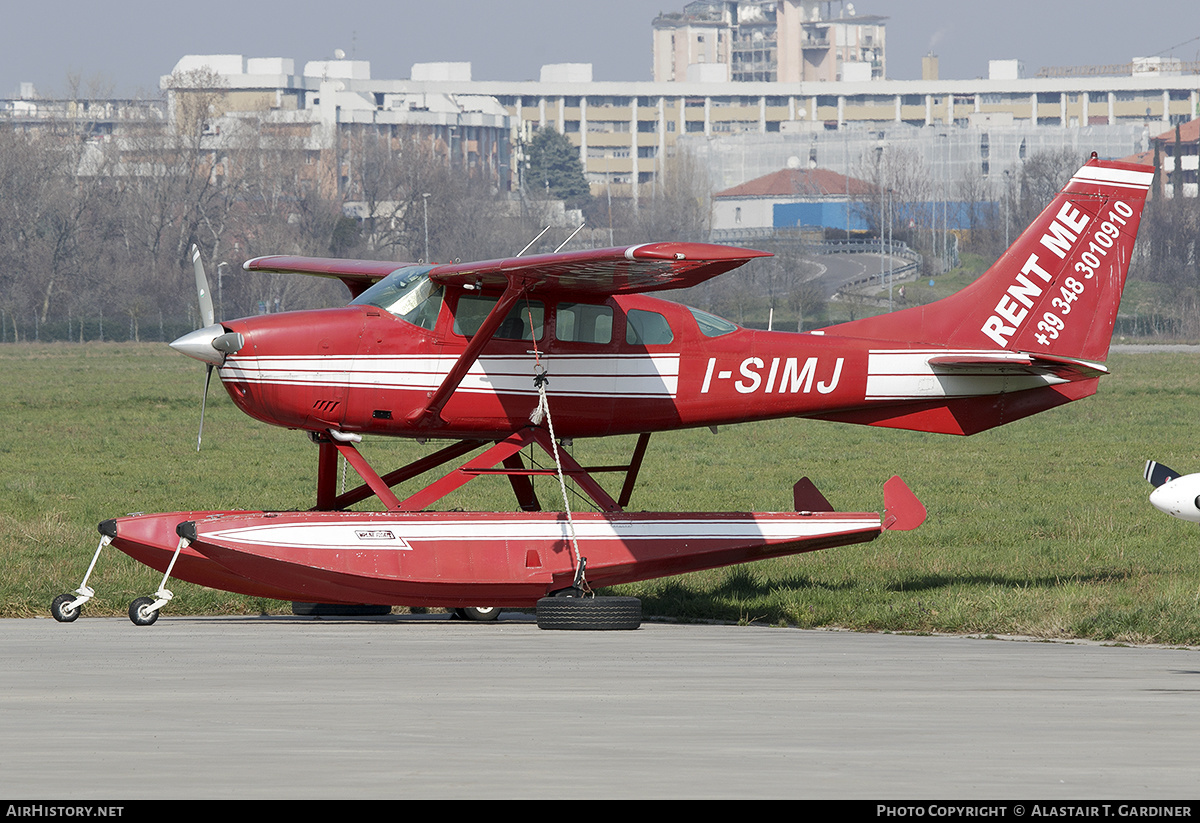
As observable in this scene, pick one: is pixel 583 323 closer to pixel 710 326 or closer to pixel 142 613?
pixel 710 326

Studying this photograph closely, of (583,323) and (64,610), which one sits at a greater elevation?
(583,323)

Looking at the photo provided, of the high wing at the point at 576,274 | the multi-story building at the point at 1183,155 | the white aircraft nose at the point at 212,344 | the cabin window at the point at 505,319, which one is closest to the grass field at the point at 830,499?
the white aircraft nose at the point at 212,344

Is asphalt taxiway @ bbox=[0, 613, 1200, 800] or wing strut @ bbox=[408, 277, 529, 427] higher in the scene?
wing strut @ bbox=[408, 277, 529, 427]

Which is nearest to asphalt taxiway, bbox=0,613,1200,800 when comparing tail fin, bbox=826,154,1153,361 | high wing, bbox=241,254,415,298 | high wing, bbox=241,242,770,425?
high wing, bbox=241,242,770,425

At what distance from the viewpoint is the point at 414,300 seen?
42.4 ft

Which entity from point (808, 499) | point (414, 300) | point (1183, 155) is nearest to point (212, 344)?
point (414, 300)

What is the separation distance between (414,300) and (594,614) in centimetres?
318

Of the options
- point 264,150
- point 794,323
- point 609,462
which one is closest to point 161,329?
point 264,150

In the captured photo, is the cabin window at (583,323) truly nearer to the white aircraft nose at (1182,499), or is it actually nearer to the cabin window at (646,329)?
the cabin window at (646,329)

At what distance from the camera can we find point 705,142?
184 metres

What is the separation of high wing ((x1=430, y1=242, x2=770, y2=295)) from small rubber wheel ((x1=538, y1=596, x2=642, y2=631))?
254cm

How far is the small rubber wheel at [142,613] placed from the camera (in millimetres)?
11656

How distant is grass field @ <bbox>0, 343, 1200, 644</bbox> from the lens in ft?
41.4

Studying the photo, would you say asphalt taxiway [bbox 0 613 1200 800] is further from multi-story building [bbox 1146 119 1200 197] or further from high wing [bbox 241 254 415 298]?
multi-story building [bbox 1146 119 1200 197]
